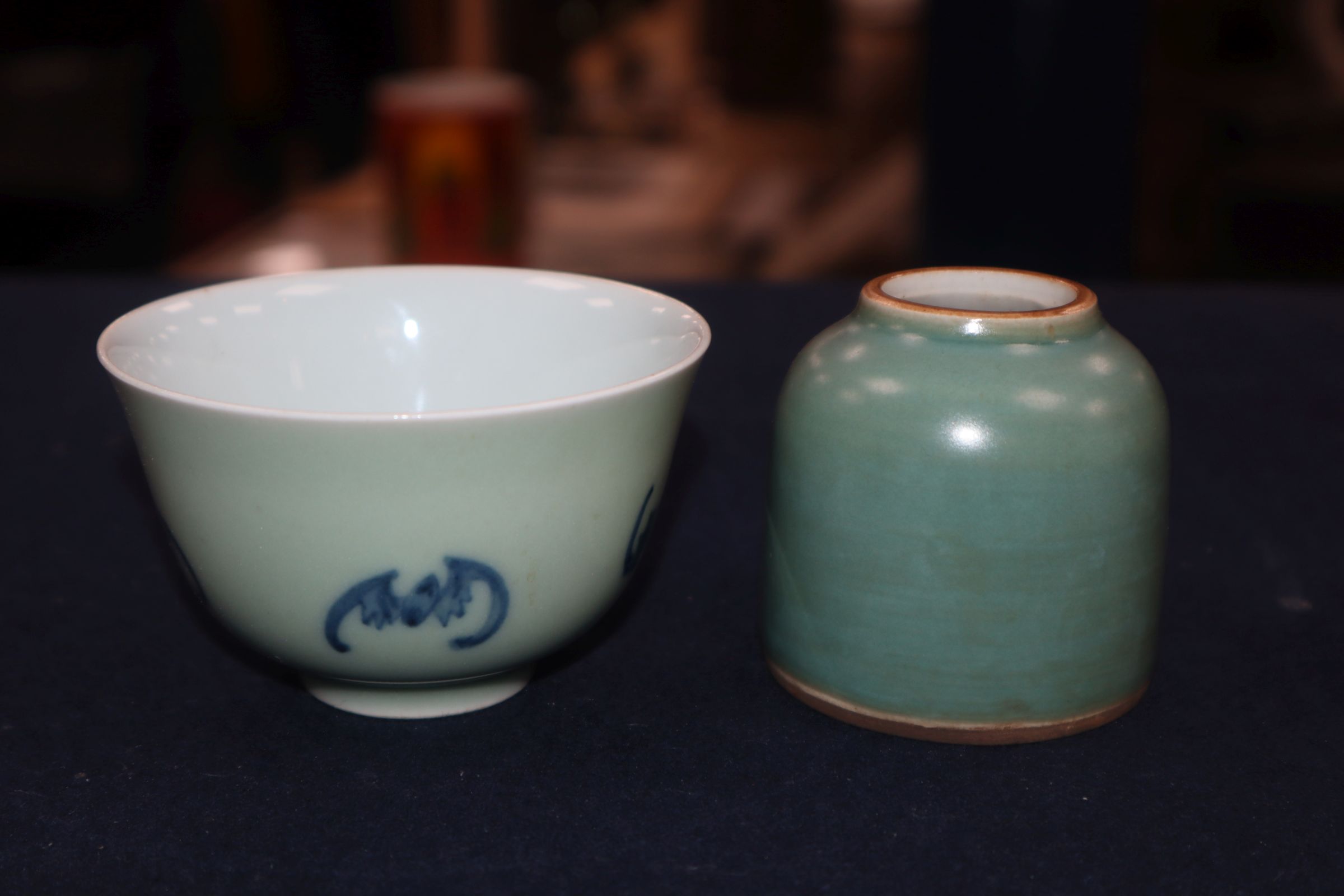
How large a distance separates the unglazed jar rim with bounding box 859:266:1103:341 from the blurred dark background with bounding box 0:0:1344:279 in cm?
→ 78

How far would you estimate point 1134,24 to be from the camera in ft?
3.90

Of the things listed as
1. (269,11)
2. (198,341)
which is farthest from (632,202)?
(198,341)

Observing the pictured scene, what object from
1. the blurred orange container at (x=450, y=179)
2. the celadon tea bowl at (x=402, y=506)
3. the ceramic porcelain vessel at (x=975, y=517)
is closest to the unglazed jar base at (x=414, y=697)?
the celadon tea bowl at (x=402, y=506)

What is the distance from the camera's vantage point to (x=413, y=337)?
63 centimetres

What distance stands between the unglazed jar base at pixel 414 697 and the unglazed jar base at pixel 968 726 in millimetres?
129

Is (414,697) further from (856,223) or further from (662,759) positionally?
(856,223)

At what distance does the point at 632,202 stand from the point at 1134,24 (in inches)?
52.0

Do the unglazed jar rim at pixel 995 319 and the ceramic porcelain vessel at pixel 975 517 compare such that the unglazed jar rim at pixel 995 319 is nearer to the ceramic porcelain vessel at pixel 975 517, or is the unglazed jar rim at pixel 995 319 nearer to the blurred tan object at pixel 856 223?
the ceramic porcelain vessel at pixel 975 517

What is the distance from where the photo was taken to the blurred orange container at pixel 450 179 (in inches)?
47.5

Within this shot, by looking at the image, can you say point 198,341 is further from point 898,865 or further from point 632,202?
point 632,202

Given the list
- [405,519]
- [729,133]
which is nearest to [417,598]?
[405,519]

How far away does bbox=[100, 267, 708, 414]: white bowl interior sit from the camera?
58cm

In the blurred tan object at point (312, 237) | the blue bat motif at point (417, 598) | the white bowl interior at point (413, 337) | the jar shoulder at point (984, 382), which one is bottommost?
the blurred tan object at point (312, 237)

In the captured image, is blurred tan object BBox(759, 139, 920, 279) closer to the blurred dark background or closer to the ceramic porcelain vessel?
the blurred dark background
